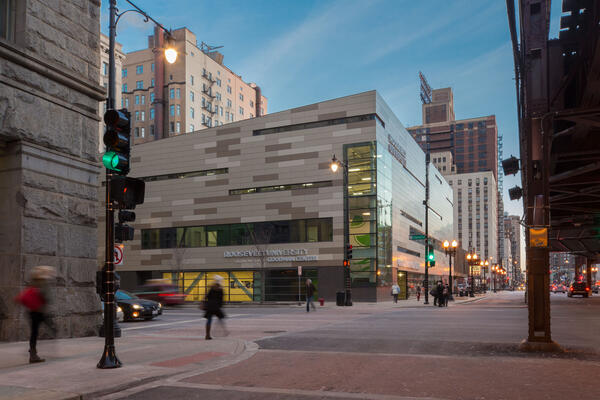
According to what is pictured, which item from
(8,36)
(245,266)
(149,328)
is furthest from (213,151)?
(8,36)

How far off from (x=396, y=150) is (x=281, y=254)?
17.7 m

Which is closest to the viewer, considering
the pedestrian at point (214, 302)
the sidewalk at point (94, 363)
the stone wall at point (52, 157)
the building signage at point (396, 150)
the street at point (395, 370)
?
the sidewalk at point (94, 363)

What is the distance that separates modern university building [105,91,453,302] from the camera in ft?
170

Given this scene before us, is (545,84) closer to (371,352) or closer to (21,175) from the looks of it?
(371,352)

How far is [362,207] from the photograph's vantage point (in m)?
51.8

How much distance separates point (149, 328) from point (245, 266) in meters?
35.8

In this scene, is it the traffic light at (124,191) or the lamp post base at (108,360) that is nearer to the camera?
the lamp post base at (108,360)

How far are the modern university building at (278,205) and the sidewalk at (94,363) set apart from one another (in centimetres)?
3792

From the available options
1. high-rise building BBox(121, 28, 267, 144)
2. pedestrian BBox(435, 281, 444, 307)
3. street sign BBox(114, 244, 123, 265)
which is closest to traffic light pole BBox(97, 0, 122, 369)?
street sign BBox(114, 244, 123, 265)

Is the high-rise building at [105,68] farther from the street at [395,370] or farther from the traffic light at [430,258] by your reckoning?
the street at [395,370]

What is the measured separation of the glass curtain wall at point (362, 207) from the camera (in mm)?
51438

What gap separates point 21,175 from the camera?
1329 cm

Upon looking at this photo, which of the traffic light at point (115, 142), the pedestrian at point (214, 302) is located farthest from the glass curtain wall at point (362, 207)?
the traffic light at point (115, 142)

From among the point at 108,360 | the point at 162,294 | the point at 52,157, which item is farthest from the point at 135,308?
the point at 162,294
